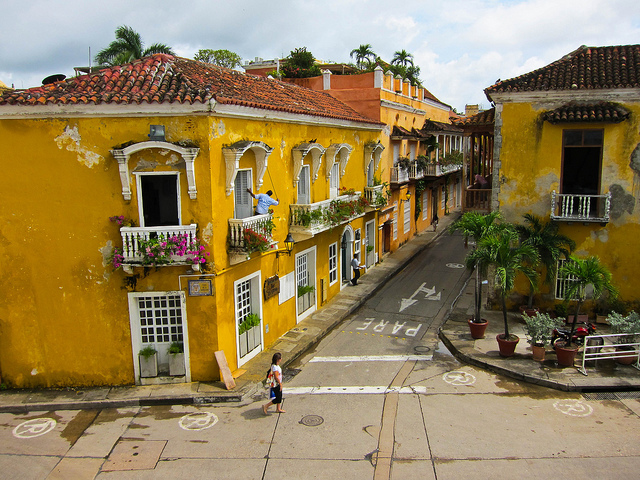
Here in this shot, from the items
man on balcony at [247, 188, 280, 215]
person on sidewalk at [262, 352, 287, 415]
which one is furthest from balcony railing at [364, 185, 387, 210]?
person on sidewalk at [262, 352, 287, 415]

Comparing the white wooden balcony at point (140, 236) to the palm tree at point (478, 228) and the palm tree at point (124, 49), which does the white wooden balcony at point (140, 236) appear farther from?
the palm tree at point (124, 49)

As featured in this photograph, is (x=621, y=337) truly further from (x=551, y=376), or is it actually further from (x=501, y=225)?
(x=501, y=225)

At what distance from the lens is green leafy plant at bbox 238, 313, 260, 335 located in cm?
1414

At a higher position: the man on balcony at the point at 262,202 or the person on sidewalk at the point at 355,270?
the man on balcony at the point at 262,202

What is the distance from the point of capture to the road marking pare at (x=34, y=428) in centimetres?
1098

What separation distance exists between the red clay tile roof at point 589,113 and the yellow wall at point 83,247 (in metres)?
10.0

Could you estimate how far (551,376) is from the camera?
1314cm

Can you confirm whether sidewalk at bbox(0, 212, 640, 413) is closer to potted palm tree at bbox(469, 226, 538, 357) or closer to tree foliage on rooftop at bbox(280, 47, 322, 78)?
potted palm tree at bbox(469, 226, 538, 357)

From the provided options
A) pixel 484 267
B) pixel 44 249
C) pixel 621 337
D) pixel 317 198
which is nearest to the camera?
pixel 44 249

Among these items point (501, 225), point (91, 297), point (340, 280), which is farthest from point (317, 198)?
point (91, 297)

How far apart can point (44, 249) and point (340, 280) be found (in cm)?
1204

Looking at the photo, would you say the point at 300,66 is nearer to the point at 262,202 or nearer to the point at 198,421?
the point at 262,202

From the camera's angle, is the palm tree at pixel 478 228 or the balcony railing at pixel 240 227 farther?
the palm tree at pixel 478 228

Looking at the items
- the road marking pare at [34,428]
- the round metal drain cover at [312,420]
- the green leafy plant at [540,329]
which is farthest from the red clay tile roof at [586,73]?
the road marking pare at [34,428]
